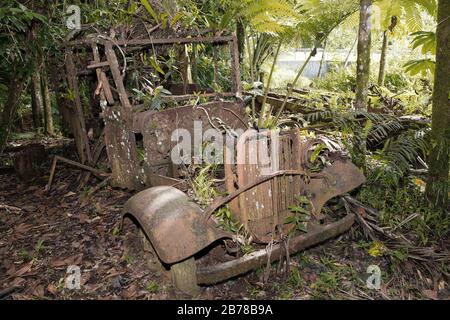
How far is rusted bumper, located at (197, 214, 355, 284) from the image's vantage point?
2820 millimetres

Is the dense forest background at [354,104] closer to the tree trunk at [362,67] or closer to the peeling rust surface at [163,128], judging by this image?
the tree trunk at [362,67]

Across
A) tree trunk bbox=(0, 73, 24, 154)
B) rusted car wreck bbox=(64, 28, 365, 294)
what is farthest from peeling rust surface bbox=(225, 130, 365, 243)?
tree trunk bbox=(0, 73, 24, 154)

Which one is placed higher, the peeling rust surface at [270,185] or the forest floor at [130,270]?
the peeling rust surface at [270,185]

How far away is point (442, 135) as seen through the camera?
383cm

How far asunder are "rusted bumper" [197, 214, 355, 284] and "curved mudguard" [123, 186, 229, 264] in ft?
0.68

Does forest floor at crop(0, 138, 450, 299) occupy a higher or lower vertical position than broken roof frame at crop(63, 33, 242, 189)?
lower

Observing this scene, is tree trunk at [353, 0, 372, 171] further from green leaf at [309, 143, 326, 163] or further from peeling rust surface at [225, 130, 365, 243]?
Answer: peeling rust surface at [225, 130, 365, 243]

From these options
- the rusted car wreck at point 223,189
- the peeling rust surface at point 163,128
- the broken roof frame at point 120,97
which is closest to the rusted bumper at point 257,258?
the rusted car wreck at point 223,189

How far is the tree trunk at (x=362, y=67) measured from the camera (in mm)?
4453

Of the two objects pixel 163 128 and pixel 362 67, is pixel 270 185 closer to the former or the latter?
pixel 163 128

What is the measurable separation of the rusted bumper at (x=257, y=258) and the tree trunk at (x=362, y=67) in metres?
1.54

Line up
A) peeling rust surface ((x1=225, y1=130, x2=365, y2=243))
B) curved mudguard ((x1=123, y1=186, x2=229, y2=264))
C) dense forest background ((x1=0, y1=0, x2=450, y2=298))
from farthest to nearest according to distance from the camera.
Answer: dense forest background ((x1=0, y1=0, x2=450, y2=298)) < peeling rust surface ((x1=225, y1=130, x2=365, y2=243)) < curved mudguard ((x1=123, y1=186, x2=229, y2=264))

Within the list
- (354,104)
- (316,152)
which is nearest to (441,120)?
(316,152)
